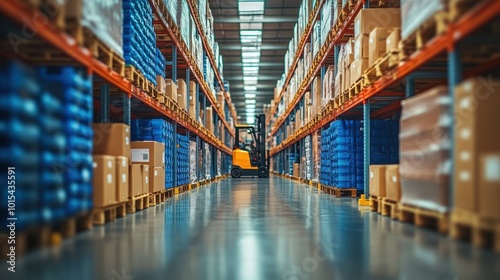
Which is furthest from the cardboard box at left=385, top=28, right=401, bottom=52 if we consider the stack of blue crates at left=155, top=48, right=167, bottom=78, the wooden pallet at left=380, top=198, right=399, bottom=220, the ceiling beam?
the ceiling beam

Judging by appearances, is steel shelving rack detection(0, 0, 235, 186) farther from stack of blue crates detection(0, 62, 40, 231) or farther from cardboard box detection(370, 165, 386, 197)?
cardboard box detection(370, 165, 386, 197)

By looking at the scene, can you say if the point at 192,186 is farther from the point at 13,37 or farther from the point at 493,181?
the point at 493,181

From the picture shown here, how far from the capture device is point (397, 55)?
550 cm

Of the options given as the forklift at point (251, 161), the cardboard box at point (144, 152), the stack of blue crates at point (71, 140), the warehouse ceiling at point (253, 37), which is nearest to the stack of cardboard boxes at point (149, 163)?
the cardboard box at point (144, 152)

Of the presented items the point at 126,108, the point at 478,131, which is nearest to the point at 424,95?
the point at 478,131

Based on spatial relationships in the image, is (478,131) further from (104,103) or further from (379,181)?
(104,103)

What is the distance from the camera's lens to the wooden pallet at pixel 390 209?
540cm

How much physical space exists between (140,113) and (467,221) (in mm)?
7501

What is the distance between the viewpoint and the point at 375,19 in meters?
7.05

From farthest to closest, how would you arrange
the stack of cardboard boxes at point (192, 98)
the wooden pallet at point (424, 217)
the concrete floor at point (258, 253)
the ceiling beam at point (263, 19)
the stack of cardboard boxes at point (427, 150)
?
the ceiling beam at point (263, 19)
the stack of cardboard boxes at point (192, 98)
the wooden pallet at point (424, 217)
the stack of cardboard boxes at point (427, 150)
the concrete floor at point (258, 253)

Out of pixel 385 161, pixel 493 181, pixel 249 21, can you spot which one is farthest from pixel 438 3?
pixel 249 21

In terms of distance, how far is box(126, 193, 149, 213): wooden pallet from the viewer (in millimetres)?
6098

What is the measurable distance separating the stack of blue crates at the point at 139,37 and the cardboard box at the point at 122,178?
1.57m

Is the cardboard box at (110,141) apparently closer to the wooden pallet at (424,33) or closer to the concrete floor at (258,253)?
the concrete floor at (258,253)
